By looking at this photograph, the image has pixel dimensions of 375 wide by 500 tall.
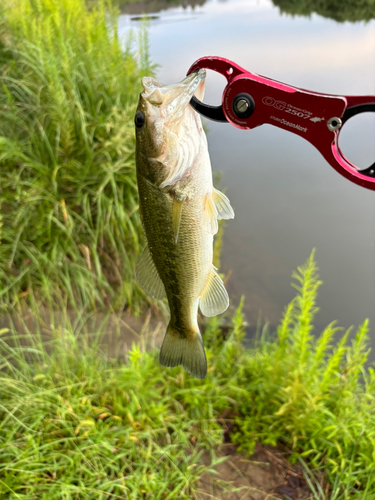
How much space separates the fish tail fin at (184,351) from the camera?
1177 mm

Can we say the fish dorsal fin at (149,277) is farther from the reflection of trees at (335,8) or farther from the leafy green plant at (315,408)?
the reflection of trees at (335,8)

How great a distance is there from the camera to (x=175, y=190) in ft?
3.52

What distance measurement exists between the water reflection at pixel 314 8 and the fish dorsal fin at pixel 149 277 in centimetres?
977

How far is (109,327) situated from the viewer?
10.5ft

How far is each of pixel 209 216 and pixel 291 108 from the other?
1.26 feet

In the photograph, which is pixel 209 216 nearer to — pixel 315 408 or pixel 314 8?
pixel 315 408

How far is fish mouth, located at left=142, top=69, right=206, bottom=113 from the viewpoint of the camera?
96cm

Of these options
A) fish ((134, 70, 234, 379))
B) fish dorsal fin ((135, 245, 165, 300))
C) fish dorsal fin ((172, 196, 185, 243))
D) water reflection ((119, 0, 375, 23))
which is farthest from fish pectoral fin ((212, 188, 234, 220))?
water reflection ((119, 0, 375, 23))

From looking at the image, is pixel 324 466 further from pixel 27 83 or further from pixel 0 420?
pixel 27 83

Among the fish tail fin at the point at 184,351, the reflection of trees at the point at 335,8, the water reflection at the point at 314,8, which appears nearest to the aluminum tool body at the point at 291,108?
the fish tail fin at the point at 184,351

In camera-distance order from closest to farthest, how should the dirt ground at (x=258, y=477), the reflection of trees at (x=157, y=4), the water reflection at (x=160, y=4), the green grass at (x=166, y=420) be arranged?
the green grass at (x=166, y=420)
the dirt ground at (x=258, y=477)
the reflection of trees at (x=157, y=4)
the water reflection at (x=160, y=4)

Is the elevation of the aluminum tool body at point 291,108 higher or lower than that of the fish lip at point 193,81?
lower

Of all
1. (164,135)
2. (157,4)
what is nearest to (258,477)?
(164,135)

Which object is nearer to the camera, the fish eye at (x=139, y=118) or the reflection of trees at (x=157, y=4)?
the fish eye at (x=139, y=118)
